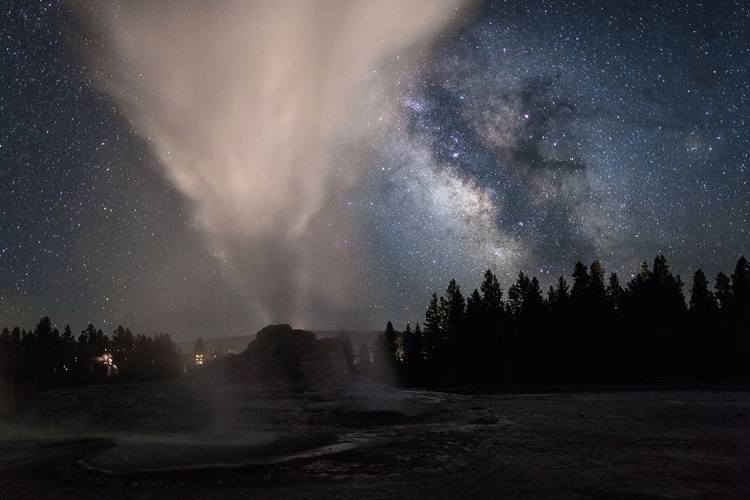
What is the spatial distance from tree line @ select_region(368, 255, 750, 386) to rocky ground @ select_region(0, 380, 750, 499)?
121 ft

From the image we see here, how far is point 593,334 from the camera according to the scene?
242ft

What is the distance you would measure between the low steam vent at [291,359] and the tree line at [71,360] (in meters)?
56.7

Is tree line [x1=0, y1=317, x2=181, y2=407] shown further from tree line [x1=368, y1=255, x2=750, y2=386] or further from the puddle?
the puddle

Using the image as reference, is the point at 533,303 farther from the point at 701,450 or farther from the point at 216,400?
the point at 701,450

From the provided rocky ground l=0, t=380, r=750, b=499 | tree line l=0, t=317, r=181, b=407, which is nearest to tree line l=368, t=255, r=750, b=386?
rocky ground l=0, t=380, r=750, b=499

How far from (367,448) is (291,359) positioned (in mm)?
28945

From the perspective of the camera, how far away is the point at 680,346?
68.0 meters

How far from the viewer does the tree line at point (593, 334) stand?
219ft

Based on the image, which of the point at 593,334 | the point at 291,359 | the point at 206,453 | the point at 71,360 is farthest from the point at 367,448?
the point at 71,360

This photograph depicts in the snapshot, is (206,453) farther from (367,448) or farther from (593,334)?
(593,334)

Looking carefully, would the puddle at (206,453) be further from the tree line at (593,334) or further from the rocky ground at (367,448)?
the tree line at (593,334)

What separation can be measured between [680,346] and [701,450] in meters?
61.0

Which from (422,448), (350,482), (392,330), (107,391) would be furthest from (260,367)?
(392,330)

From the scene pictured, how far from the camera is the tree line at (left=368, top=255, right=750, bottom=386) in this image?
6675 centimetres
